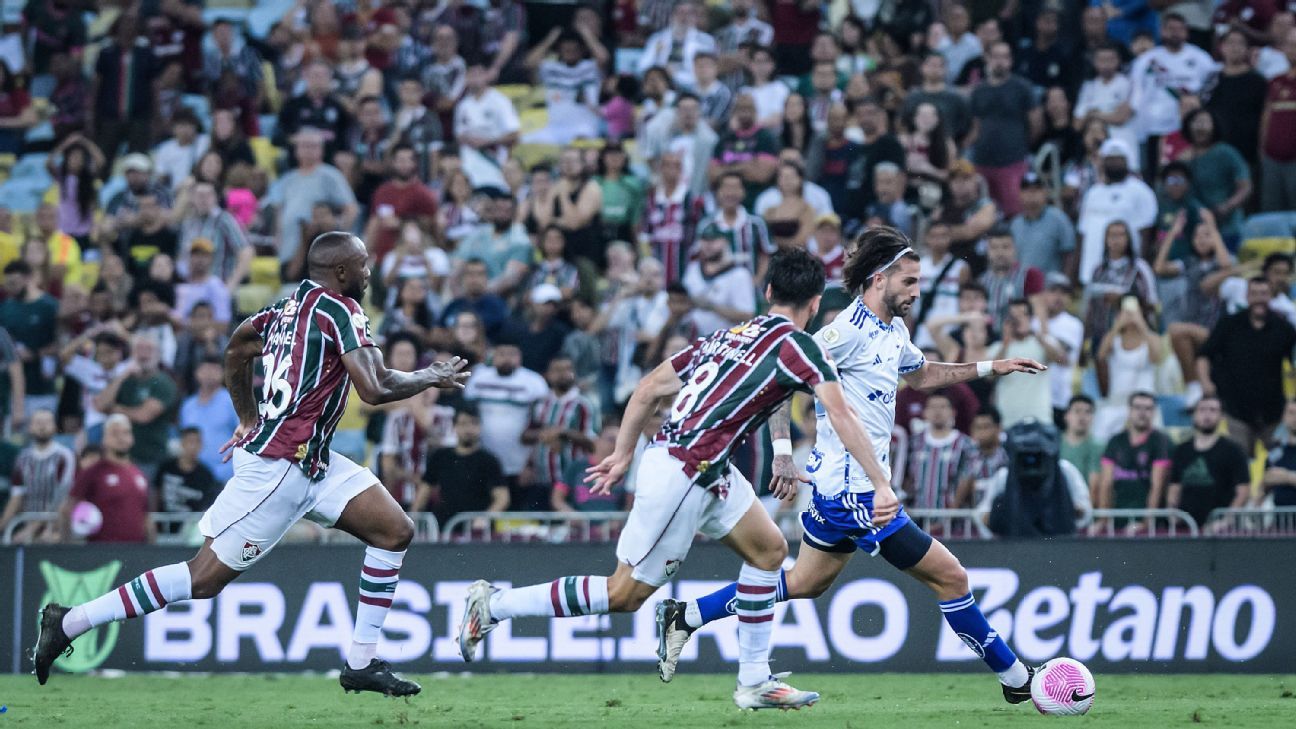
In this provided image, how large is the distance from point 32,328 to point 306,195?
3.09 m

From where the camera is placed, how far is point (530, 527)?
15297 millimetres

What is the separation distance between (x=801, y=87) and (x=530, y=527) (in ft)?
23.3

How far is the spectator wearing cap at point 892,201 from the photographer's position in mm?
18203

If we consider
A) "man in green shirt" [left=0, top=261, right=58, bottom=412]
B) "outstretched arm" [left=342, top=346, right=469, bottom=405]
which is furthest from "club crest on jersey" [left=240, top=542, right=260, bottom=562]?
"man in green shirt" [left=0, top=261, right=58, bottom=412]

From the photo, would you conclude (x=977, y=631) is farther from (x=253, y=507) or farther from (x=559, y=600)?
(x=253, y=507)

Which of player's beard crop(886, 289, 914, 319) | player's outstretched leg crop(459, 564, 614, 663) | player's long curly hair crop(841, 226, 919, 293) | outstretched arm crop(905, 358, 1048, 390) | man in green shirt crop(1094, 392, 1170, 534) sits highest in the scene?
player's long curly hair crop(841, 226, 919, 293)

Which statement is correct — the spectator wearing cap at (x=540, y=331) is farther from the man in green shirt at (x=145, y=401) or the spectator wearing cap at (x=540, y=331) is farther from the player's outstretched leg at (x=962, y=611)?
Result: the player's outstretched leg at (x=962, y=611)

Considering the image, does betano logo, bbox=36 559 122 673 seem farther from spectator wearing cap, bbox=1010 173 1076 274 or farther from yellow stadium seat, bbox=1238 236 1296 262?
yellow stadium seat, bbox=1238 236 1296 262

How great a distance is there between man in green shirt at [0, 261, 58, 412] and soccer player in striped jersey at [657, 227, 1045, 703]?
10223 millimetres

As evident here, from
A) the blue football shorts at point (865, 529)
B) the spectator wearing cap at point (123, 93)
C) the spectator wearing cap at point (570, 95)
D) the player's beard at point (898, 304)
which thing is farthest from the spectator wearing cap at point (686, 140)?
the blue football shorts at point (865, 529)

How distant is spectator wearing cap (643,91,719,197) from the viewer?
62.8ft

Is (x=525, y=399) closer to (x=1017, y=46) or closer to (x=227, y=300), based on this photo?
(x=227, y=300)

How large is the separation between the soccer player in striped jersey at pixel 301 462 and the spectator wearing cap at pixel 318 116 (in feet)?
35.2

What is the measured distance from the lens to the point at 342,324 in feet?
31.7
